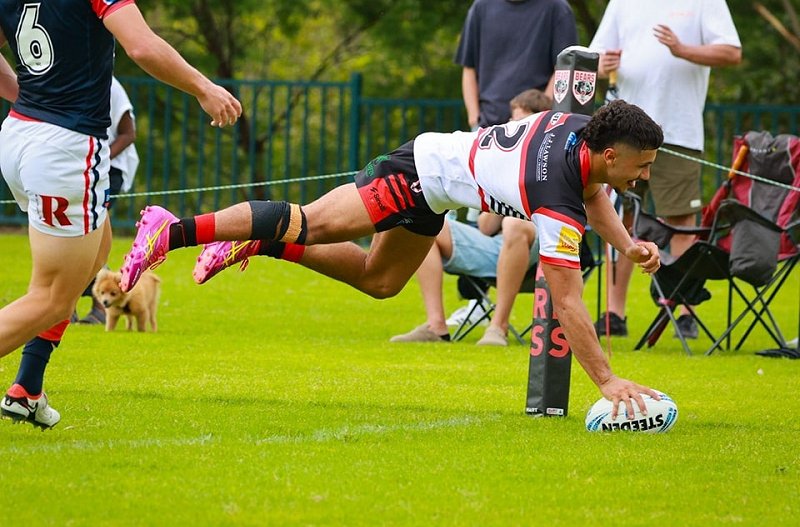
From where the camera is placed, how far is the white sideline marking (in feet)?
17.1

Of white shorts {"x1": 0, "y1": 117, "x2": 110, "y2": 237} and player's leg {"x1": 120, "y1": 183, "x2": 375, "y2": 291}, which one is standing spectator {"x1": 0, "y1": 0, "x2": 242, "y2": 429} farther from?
player's leg {"x1": 120, "y1": 183, "x2": 375, "y2": 291}

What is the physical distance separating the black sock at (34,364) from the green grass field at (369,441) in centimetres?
21

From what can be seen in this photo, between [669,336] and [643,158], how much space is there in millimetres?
5090

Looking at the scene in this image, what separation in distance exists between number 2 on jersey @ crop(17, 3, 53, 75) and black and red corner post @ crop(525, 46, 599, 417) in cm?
242

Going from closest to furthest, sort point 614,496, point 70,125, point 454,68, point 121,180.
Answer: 1. point 614,496
2. point 70,125
3. point 121,180
4. point 454,68

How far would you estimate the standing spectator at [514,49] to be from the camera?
33.9 feet

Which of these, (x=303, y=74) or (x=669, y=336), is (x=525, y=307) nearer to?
(x=669, y=336)

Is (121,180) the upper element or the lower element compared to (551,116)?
lower

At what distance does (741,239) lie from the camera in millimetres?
9008

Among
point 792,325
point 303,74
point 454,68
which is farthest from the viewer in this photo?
point 303,74

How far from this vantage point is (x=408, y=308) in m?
12.0

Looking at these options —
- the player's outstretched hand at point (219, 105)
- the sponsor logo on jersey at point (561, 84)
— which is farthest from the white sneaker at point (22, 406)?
the sponsor logo on jersey at point (561, 84)

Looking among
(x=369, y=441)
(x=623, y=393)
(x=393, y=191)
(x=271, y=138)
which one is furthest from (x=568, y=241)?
(x=271, y=138)

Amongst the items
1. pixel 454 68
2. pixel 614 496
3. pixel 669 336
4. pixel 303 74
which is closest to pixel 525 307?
pixel 669 336
